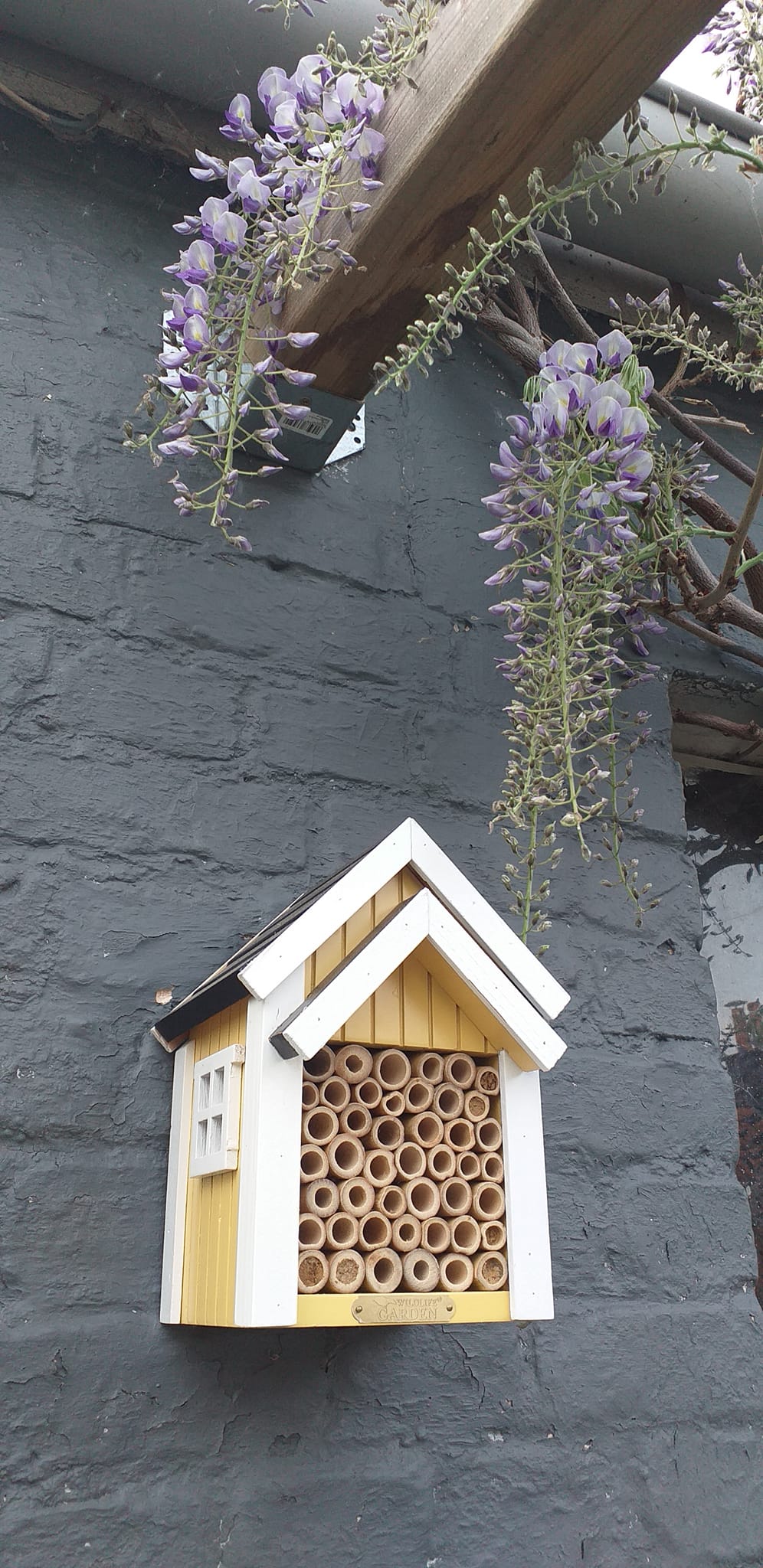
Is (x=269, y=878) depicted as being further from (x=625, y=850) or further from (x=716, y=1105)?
Answer: (x=716, y=1105)

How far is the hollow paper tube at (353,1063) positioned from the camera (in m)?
1.16

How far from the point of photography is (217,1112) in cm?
118

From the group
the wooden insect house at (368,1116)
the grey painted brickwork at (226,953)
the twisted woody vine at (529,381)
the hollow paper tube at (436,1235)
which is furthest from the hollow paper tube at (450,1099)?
the grey painted brickwork at (226,953)

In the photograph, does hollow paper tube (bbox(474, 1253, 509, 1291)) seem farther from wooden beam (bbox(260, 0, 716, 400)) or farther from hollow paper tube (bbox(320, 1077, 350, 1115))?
wooden beam (bbox(260, 0, 716, 400))

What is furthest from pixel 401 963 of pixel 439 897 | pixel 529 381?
pixel 529 381

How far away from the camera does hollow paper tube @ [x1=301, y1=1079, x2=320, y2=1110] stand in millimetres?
1137

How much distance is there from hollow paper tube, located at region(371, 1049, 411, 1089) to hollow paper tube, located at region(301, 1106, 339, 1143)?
7cm

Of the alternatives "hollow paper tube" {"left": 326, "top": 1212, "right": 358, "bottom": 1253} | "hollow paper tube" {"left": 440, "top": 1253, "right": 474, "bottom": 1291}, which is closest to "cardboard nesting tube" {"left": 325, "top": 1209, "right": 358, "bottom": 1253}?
"hollow paper tube" {"left": 326, "top": 1212, "right": 358, "bottom": 1253}

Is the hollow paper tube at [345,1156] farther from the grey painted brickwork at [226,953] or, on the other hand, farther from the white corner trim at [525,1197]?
the grey painted brickwork at [226,953]

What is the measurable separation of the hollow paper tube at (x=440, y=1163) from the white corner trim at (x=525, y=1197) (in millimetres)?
62

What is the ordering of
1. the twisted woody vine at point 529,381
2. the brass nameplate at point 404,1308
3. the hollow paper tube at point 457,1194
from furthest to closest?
the twisted woody vine at point 529,381 → the hollow paper tube at point 457,1194 → the brass nameplate at point 404,1308

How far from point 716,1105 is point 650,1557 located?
0.58 meters

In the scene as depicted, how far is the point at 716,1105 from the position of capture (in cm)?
172

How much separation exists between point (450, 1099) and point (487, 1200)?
4.2 inches
